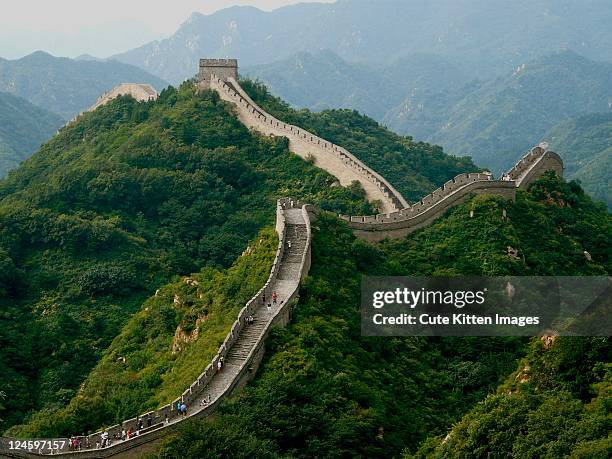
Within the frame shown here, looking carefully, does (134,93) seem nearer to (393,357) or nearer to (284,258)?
(284,258)

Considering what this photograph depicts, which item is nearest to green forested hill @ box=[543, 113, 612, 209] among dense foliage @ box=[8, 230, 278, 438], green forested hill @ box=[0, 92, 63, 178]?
green forested hill @ box=[0, 92, 63, 178]

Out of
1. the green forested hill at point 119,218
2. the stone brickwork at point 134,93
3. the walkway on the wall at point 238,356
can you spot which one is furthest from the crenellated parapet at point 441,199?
the stone brickwork at point 134,93

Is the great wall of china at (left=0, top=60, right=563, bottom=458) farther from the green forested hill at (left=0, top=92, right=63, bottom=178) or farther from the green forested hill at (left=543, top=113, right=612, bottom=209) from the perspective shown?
the green forested hill at (left=0, top=92, right=63, bottom=178)

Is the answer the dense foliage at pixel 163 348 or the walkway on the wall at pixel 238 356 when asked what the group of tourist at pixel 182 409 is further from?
the dense foliage at pixel 163 348

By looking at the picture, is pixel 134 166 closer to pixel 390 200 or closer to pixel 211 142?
pixel 211 142

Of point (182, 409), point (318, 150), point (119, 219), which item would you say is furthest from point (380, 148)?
point (182, 409)

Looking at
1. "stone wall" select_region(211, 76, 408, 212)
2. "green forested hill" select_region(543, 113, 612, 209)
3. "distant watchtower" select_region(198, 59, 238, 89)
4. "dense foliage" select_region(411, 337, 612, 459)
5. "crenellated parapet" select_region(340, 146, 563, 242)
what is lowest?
"dense foliage" select_region(411, 337, 612, 459)

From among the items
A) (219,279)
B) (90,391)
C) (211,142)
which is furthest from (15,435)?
(211,142)
